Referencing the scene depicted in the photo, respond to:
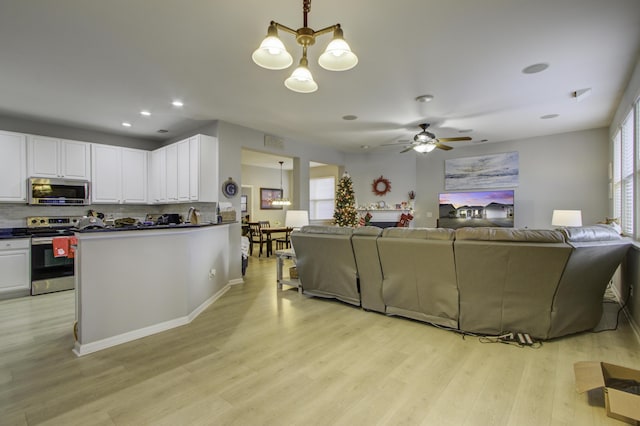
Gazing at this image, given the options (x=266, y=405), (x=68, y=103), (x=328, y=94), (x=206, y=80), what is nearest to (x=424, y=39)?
(x=328, y=94)

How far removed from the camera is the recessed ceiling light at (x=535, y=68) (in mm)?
3150

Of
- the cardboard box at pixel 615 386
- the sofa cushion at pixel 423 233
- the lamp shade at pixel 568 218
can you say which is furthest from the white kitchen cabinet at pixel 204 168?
the lamp shade at pixel 568 218

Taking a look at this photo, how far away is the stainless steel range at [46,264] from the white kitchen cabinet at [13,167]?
1.70 feet

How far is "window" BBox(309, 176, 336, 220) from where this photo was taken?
33.5ft

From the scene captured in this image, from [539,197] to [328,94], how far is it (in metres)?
5.33

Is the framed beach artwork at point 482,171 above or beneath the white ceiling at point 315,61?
beneath

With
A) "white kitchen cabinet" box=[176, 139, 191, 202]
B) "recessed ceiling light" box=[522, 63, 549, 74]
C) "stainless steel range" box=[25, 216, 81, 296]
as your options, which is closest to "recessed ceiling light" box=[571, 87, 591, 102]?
"recessed ceiling light" box=[522, 63, 549, 74]

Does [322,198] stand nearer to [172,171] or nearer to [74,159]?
[172,171]

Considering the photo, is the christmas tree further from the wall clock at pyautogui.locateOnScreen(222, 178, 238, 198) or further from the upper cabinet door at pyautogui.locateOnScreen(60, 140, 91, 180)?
the upper cabinet door at pyautogui.locateOnScreen(60, 140, 91, 180)

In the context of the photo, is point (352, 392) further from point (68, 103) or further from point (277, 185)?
point (277, 185)

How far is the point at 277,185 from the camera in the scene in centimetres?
1112

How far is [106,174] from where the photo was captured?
554cm

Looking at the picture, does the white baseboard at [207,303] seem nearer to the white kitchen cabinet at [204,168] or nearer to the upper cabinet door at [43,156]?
the white kitchen cabinet at [204,168]

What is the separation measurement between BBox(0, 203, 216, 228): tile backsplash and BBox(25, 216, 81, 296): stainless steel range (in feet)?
0.51
